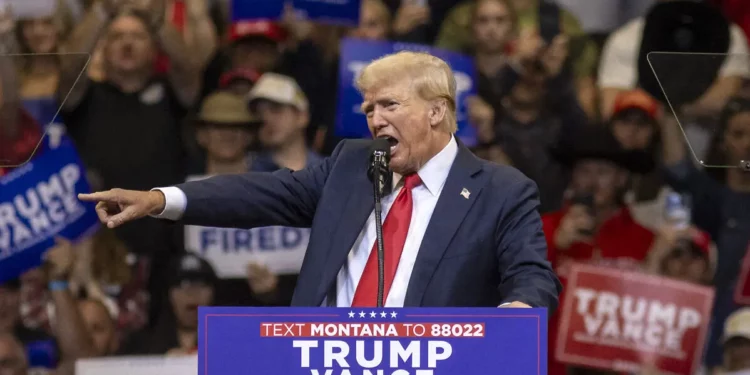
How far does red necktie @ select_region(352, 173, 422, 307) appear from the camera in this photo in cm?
262

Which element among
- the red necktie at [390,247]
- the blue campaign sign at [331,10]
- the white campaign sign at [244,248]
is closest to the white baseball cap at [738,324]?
the white campaign sign at [244,248]

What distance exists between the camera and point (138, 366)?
474 cm

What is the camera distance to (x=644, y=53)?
4.95 metres

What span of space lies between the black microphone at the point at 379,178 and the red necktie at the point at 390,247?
0.20 feet

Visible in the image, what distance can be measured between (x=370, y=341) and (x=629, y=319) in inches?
117

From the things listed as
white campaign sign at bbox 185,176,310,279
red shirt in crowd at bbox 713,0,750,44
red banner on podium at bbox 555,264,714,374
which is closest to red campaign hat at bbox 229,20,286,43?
white campaign sign at bbox 185,176,310,279

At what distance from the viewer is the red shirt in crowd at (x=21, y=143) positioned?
2.83 meters

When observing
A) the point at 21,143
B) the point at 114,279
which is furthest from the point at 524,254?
the point at 114,279

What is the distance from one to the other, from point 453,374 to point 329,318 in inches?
10.1

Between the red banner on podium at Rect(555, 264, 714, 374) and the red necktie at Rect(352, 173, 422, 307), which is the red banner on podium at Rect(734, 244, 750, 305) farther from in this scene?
the red necktie at Rect(352, 173, 422, 307)

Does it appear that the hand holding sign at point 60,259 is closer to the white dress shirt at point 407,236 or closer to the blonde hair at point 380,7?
the blonde hair at point 380,7

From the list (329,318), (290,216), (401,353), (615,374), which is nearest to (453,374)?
(401,353)

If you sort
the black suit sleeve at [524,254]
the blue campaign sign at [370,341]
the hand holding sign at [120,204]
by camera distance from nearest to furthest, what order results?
the blue campaign sign at [370,341], the hand holding sign at [120,204], the black suit sleeve at [524,254]

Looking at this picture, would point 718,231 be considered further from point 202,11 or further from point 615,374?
point 202,11
